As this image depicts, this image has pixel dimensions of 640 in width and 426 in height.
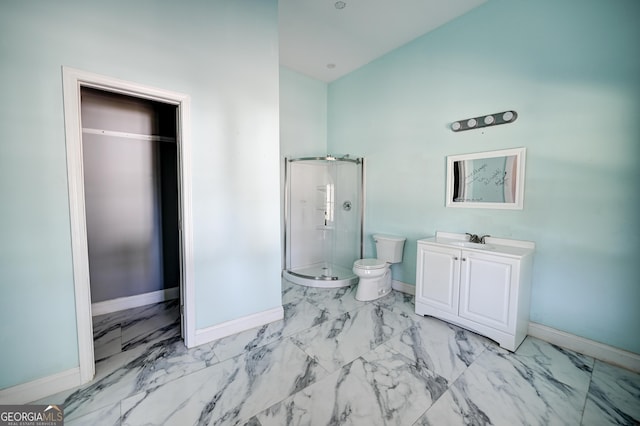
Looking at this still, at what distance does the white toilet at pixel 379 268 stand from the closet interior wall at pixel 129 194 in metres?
2.28

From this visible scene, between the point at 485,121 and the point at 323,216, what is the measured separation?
8.00 feet

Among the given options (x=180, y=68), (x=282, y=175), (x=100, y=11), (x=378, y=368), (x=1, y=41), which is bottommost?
(x=378, y=368)

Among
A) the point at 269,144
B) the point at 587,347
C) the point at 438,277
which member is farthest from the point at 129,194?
the point at 587,347

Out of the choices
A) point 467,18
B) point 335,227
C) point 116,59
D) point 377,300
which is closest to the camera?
point 116,59

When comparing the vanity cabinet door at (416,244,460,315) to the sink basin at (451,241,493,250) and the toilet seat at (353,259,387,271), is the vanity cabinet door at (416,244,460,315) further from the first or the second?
the toilet seat at (353,259,387,271)

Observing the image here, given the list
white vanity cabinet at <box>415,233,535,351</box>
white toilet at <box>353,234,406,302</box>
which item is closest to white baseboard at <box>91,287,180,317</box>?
white toilet at <box>353,234,406,302</box>

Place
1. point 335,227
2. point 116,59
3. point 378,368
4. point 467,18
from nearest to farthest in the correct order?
point 116,59 < point 378,368 < point 467,18 < point 335,227

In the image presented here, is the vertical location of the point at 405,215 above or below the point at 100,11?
below

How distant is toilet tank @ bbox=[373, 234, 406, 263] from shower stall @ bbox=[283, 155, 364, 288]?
533 mm

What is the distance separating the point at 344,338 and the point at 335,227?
6.61 ft

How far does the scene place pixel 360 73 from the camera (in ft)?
12.5

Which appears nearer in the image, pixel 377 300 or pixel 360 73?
pixel 377 300

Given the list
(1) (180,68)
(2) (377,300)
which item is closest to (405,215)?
(2) (377,300)

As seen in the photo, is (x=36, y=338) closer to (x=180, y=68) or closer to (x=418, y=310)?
(x=180, y=68)
